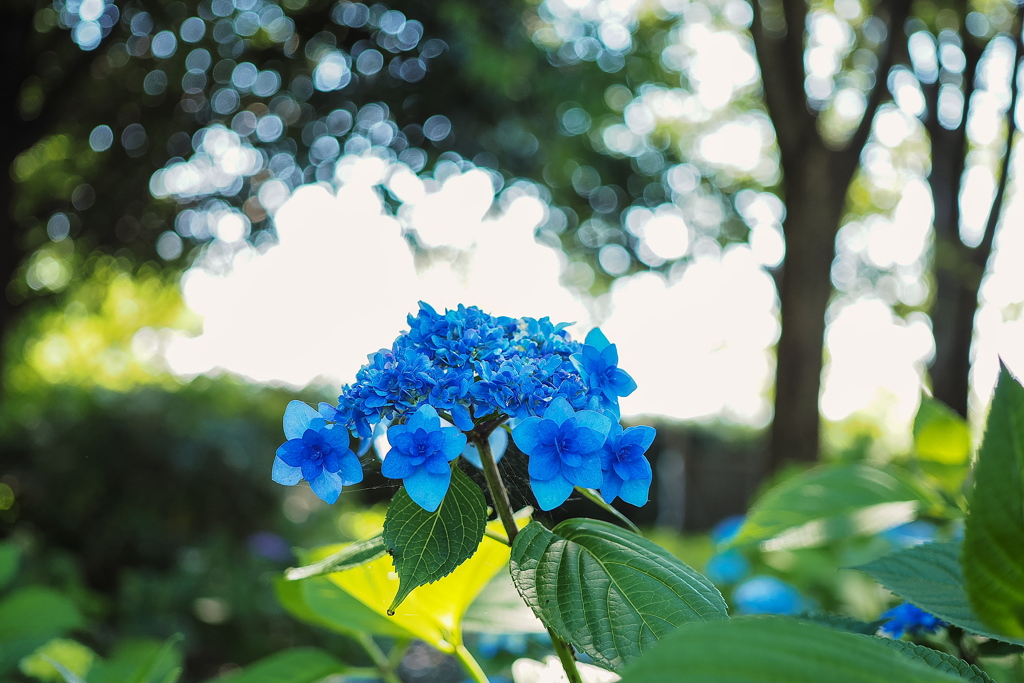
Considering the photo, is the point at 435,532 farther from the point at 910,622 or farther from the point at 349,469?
the point at 910,622

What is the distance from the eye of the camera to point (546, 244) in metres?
8.92

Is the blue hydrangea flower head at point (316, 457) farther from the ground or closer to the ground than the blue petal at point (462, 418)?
closer to the ground

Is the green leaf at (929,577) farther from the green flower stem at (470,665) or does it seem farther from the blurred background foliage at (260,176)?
the blurred background foliage at (260,176)

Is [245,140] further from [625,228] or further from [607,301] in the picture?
[607,301]

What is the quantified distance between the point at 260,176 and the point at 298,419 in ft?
17.8

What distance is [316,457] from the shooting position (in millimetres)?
745

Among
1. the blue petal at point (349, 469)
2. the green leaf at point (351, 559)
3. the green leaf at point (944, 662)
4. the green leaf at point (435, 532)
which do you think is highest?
the blue petal at point (349, 469)

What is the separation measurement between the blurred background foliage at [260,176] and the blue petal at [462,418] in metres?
2.14

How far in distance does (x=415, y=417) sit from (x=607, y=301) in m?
9.95

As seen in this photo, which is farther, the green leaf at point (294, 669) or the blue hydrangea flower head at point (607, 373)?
the green leaf at point (294, 669)

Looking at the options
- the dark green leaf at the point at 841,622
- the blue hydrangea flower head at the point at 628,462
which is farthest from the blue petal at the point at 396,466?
the dark green leaf at the point at 841,622

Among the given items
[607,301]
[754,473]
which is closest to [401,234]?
[607,301]

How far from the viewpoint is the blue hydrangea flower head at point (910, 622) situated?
98cm

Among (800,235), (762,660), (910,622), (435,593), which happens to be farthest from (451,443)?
(800,235)
